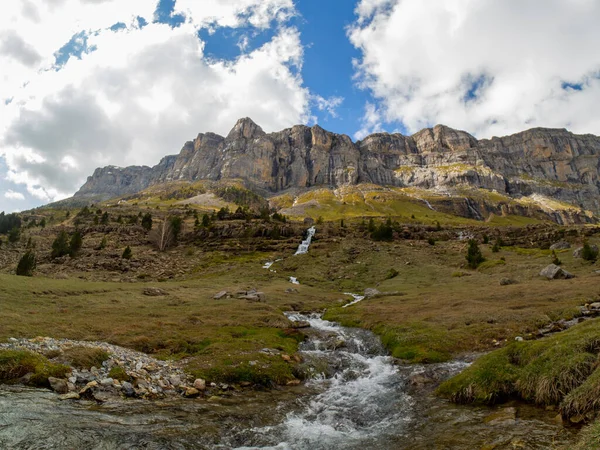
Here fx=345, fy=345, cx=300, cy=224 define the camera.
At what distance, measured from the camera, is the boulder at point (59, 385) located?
1458 centimetres

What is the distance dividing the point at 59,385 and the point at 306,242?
350 feet

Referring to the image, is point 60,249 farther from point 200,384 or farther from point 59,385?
point 200,384

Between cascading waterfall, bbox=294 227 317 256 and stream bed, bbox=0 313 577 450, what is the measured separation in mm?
89174

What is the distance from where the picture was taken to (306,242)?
120500 millimetres

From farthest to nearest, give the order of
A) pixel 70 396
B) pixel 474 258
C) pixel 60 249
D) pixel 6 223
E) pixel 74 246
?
1. pixel 6 223
2. pixel 74 246
3. pixel 60 249
4. pixel 474 258
5. pixel 70 396

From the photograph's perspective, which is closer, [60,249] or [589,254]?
[589,254]

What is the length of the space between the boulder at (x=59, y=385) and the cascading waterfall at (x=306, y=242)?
9234 cm

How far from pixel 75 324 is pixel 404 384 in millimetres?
24762

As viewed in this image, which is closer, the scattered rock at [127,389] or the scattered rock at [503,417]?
the scattered rock at [503,417]

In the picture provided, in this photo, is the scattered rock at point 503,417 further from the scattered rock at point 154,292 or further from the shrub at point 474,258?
the shrub at point 474,258

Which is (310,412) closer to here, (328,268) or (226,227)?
(328,268)

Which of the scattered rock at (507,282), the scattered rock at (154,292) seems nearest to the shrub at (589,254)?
the scattered rock at (507,282)

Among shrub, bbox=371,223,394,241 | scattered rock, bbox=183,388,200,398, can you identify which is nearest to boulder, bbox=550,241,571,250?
shrub, bbox=371,223,394,241

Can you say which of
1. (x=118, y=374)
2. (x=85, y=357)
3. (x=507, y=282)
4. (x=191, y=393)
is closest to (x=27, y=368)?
(x=85, y=357)
